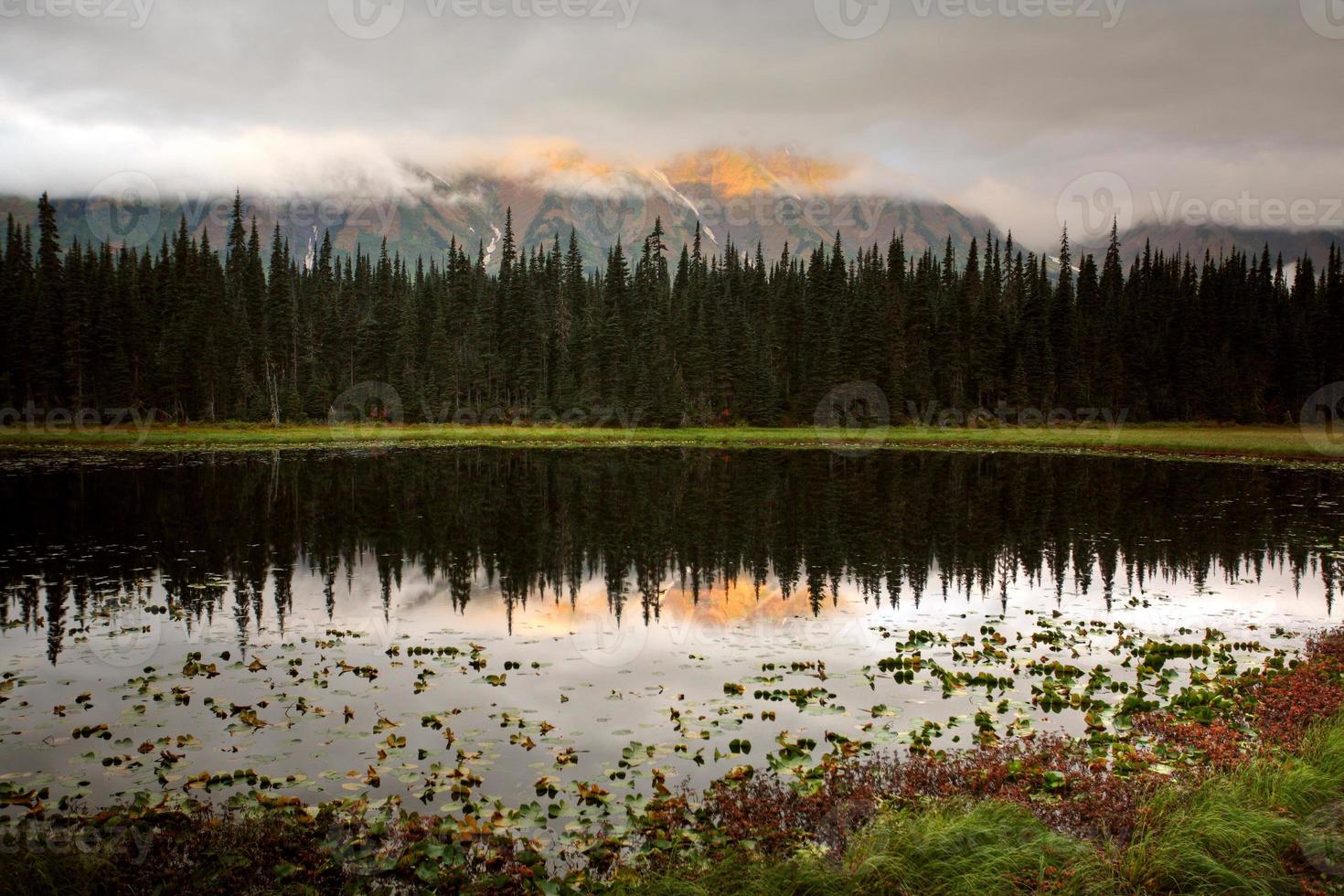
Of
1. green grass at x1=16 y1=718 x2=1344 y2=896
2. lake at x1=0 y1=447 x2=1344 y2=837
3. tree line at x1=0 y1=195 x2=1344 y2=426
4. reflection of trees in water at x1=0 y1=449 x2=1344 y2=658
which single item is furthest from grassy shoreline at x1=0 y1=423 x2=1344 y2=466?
green grass at x1=16 y1=718 x2=1344 y2=896

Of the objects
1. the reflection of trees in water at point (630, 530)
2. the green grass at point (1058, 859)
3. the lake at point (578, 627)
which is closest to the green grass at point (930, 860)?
the green grass at point (1058, 859)

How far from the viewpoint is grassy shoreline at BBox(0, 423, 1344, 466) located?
2594 inches

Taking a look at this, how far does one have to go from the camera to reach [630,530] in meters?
28.5

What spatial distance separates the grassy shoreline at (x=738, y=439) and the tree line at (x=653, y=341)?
10153 millimetres

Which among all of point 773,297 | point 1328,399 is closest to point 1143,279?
point 1328,399

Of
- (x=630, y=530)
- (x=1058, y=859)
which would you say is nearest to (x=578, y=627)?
(x=1058, y=859)

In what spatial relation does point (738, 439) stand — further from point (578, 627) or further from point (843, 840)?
point (843, 840)

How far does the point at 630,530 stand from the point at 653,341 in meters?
77.8

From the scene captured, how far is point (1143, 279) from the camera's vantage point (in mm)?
131625

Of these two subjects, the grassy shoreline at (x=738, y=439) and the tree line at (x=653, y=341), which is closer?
the grassy shoreline at (x=738, y=439)

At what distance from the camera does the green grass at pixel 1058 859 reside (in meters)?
7.00

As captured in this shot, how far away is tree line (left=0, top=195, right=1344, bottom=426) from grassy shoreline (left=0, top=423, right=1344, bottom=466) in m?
10.2

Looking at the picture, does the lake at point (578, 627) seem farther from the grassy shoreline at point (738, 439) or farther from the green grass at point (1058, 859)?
the grassy shoreline at point (738, 439)

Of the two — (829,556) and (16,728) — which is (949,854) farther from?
(829,556)
